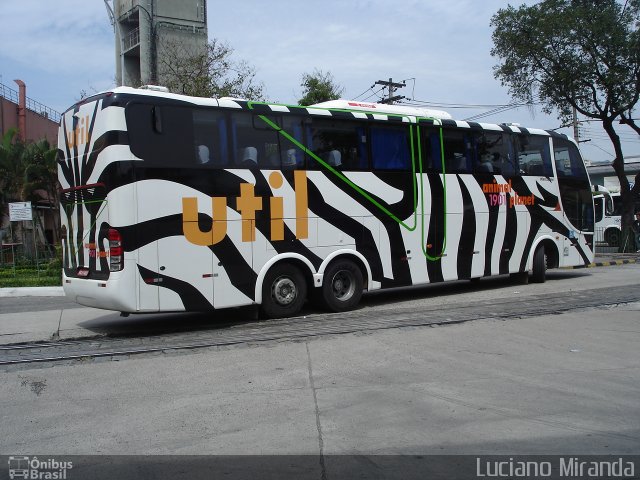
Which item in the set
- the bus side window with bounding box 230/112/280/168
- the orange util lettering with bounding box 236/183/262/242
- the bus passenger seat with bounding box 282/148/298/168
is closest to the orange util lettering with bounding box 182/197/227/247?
the orange util lettering with bounding box 236/183/262/242

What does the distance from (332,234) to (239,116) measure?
107 inches

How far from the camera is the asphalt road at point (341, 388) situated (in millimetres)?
4609

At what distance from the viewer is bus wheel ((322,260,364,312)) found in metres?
10.7

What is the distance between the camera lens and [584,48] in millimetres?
21344

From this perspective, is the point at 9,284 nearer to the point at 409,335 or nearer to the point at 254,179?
the point at 254,179

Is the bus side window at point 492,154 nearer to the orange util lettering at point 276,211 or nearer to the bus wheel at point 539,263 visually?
the bus wheel at point 539,263

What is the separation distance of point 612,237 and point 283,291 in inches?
912

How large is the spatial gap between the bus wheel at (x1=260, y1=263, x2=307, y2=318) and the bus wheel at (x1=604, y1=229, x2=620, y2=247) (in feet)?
72.5

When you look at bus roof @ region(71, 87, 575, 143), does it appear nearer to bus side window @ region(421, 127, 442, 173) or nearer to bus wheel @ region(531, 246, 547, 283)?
bus side window @ region(421, 127, 442, 173)

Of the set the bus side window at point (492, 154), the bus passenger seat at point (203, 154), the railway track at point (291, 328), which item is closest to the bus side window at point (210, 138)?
the bus passenger seat at point (203, 154)

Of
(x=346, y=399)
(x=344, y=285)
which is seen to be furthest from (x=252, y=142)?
(x=346, y=399)

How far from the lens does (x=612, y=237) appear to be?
91.9 feet

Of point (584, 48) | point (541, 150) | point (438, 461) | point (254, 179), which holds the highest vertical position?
point (584, 48)

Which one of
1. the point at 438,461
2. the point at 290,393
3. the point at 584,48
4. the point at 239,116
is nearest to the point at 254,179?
the point at 239,116
